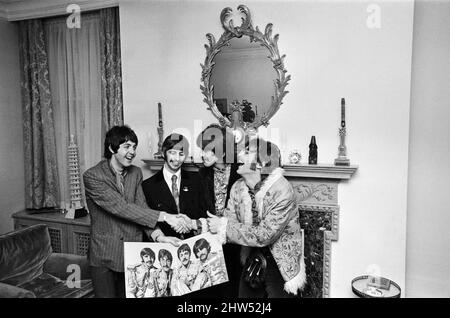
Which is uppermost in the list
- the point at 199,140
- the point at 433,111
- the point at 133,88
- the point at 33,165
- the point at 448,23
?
the point at 448,23

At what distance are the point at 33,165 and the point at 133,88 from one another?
3.69ft

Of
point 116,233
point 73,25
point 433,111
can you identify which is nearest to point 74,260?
point 116,233

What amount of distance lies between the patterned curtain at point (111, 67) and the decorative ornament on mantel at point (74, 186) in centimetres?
32

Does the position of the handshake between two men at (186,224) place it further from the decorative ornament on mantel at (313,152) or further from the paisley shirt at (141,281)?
the decorative ornament on mantel at (313,152)

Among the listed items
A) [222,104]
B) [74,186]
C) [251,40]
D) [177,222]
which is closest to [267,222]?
[177,222]

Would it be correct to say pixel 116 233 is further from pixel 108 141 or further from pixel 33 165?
pixel 33 165

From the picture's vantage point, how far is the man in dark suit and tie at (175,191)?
1894 millimetres

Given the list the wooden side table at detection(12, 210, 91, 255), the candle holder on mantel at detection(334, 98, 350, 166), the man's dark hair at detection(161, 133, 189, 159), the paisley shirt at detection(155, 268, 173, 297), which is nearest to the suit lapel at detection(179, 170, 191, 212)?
the man's dark hair at detection(161, 133, 189, 159)

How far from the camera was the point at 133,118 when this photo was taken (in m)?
2.54

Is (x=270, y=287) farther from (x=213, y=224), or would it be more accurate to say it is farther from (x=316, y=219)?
(x=316, y=219)

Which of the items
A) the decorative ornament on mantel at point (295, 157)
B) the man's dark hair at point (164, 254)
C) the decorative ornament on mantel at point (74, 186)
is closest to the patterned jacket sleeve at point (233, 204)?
the man's dark hair at point (164, 254)

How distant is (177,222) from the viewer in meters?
1.84

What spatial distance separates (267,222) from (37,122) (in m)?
2.16

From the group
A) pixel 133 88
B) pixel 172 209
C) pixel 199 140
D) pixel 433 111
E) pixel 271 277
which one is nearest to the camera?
pixel 271 277
